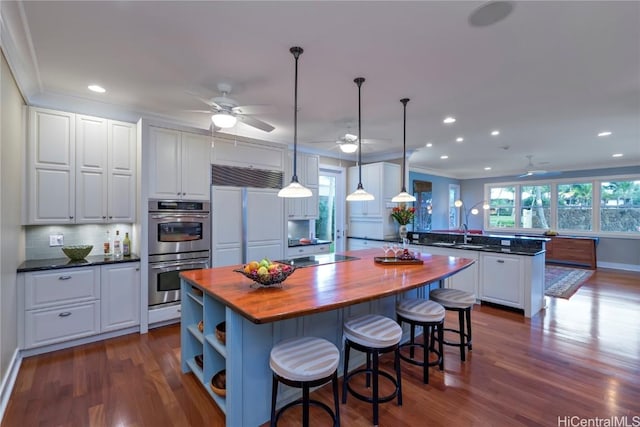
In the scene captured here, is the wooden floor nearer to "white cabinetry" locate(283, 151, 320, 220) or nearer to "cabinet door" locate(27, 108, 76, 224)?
"cabinet door" locate(27, 108, 76, 224)

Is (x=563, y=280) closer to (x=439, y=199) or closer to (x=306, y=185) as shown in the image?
(x=439, y=199)

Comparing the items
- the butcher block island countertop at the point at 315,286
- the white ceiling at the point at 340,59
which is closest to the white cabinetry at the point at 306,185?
the white ceiling at the point at 340,59

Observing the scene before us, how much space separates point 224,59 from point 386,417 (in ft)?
9.70

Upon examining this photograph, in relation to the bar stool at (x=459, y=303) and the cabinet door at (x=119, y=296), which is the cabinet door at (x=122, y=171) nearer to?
the cabinet door at (x=119, y=296)

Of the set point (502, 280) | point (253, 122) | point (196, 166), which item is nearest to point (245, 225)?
point (196, 166)

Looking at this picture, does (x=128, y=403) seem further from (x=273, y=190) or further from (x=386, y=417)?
(x=273, y=190)

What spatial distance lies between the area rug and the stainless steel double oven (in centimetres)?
555

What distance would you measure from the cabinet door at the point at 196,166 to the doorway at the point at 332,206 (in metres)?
2.56

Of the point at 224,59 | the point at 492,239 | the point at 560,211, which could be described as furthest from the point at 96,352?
the point at 560,211

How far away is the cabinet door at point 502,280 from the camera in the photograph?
4.05 meters

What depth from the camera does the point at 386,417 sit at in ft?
6.55

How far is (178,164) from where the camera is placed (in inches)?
138

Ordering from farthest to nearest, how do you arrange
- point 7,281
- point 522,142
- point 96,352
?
point 522,142, point 96,352, point 7,281

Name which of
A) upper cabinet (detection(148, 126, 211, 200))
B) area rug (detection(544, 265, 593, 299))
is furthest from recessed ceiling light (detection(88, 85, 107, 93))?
area rug (detection(544, 265, 593, 299))
